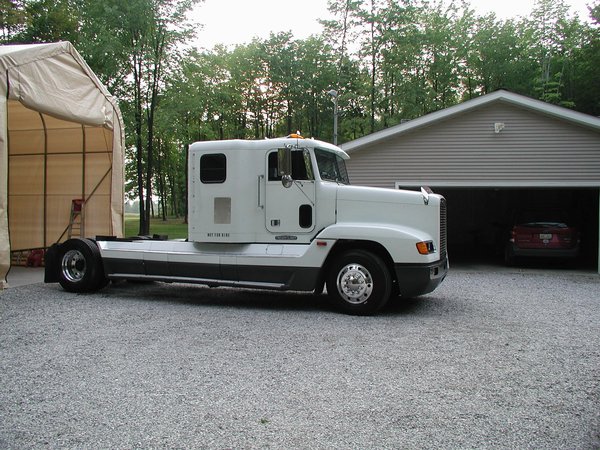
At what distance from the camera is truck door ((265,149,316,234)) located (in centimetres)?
781

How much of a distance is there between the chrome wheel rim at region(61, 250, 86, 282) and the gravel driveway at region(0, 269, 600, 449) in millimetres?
952

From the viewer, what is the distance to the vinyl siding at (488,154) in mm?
12914

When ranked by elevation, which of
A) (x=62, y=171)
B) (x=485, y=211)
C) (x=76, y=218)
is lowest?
(x=76, y=218)

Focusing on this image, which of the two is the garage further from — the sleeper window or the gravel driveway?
the sleeper window

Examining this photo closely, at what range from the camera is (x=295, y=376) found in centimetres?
471

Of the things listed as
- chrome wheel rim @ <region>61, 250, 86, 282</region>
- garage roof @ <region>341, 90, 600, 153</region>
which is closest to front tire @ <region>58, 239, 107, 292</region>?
chrome wheel rim @ <region>61, 250, 86, 282</region>

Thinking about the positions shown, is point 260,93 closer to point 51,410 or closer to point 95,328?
point 95,328

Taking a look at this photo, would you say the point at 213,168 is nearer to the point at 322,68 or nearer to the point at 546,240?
the point at 546,240

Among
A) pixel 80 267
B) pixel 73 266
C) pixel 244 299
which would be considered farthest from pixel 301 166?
pixel 73 266

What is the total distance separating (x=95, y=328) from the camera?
659cm

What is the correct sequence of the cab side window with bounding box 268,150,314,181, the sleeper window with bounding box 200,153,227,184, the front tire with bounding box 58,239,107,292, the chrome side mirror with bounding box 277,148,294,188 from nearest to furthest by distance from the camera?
the chrome side mirror with bounding box 277,148,294,188, the cab side window with bounding box 268,150,314,181, the sleeper window with bounding box 200,153,227,184, the front tire with bounding box 58,239,107,292

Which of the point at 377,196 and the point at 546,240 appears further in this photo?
the point at 546,240

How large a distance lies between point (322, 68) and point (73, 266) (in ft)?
97.7

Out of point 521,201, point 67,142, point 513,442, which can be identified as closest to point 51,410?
point 513,442
